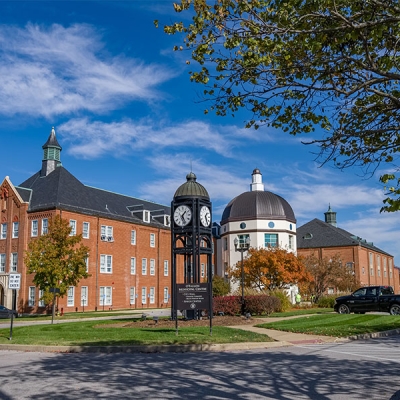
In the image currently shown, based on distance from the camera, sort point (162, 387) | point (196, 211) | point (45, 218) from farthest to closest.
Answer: point (45, 218) < point (196, 211) < point (162, 387)

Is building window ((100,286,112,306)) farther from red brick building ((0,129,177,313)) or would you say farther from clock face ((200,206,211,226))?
clock face ((200,206,211,226))

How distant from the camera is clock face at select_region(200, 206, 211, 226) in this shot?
25.5 metres

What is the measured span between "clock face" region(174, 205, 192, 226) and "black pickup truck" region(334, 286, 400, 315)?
37.9 feet

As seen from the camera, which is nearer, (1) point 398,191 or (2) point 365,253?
(1) point 398,191

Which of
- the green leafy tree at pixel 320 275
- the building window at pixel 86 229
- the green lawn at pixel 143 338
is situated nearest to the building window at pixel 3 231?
the building window at pixel 86 229

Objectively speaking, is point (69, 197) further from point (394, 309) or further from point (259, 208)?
point (394, 309)

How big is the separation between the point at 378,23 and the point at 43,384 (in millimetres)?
8212

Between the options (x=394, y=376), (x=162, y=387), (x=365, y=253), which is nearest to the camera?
(x=162, y=387)

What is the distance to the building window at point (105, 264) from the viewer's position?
52.6m

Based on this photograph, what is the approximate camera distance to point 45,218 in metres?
48.9

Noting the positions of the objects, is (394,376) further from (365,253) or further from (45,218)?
(365,253)

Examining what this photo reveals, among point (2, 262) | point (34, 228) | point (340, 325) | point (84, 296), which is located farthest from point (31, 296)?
point (340, 325)

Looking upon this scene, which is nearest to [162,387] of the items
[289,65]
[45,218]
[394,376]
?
[394,376]

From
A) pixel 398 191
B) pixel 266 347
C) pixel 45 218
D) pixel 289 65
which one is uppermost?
pixel 45 218
